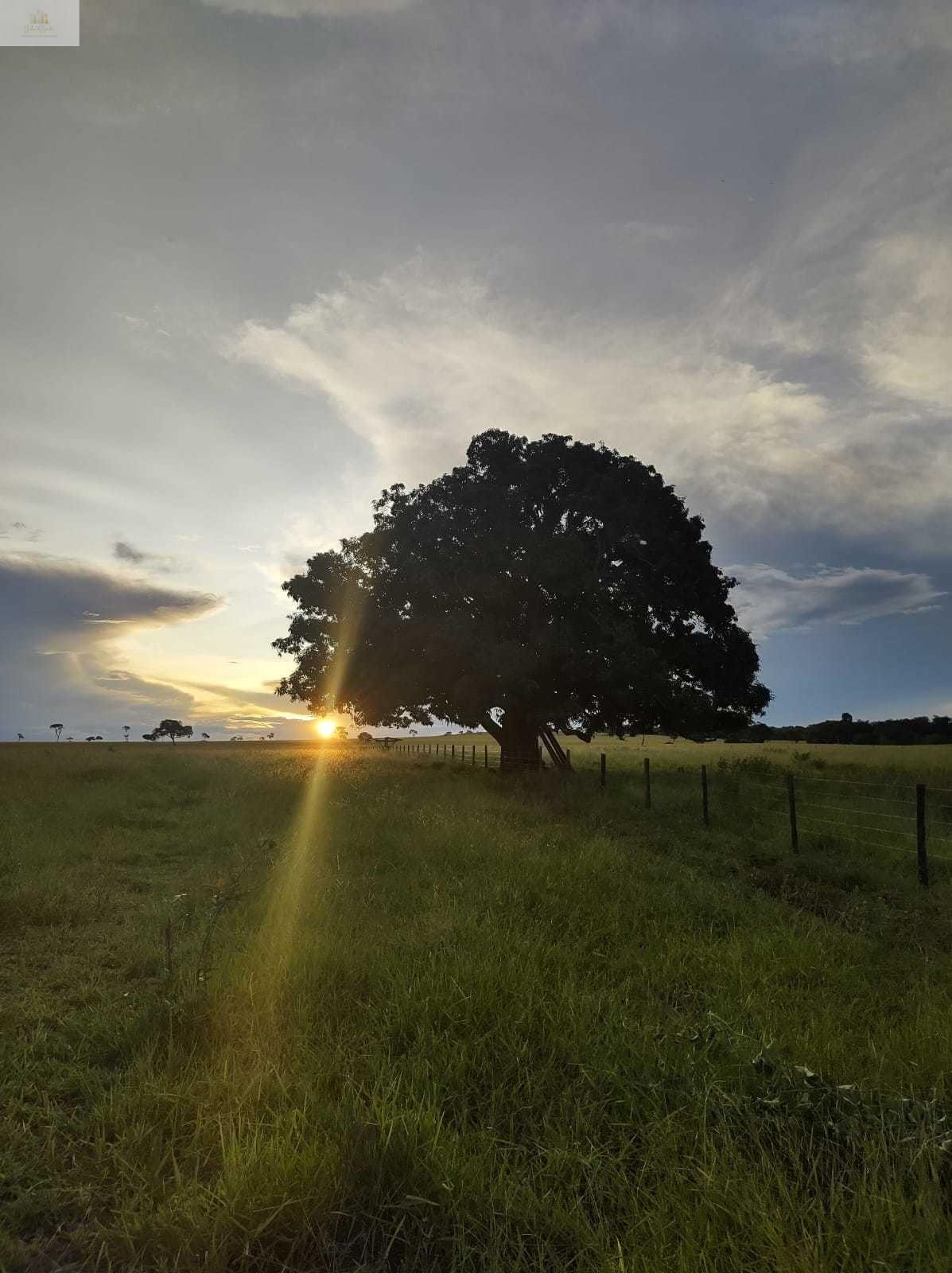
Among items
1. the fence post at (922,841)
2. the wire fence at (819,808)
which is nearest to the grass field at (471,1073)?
the fence post at (922,841)

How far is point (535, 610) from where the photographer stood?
910 inches

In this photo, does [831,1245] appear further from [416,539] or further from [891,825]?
[416,539]

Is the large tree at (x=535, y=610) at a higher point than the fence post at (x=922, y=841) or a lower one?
higher

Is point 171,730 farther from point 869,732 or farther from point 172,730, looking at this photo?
point 869,732

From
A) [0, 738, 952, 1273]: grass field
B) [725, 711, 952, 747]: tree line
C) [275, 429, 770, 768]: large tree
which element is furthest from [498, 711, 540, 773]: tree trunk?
[725, 711, 952, 747]: tree line

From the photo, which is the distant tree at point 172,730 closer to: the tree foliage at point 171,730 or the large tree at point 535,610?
the tree foliage at point 171,730

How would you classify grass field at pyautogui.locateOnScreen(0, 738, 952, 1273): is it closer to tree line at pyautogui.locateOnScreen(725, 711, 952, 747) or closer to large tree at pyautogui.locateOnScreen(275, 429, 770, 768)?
large tree at pyautogui.locateOnScreen(275, 429, 770, 768)

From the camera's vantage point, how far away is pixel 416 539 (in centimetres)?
2358

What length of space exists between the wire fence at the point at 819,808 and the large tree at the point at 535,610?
2.69m

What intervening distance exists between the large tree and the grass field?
12815 mm

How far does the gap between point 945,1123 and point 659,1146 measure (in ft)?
4.46

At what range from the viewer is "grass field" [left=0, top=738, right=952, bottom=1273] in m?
2.73

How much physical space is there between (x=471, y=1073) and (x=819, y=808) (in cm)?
1705

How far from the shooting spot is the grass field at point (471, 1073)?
2730 millimetres
